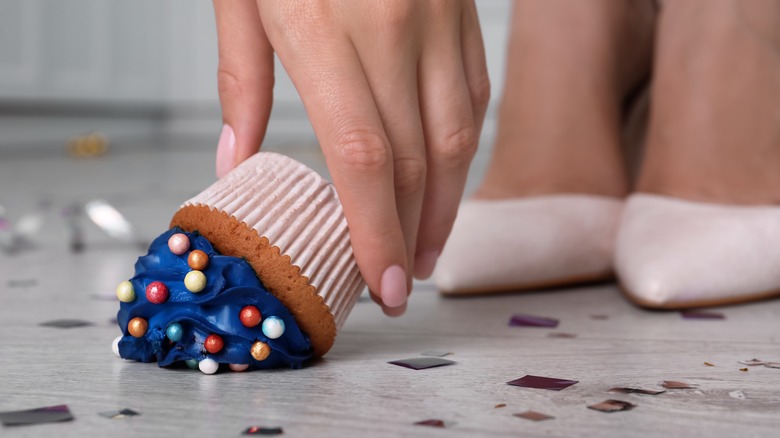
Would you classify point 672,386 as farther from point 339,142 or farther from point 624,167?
point 624,167

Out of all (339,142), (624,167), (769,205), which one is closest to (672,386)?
(339,142)

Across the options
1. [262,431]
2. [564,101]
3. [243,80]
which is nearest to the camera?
[262,431]

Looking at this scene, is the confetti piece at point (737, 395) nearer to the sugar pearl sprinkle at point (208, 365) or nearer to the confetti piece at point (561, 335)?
the confetti piece at point (561, 335)

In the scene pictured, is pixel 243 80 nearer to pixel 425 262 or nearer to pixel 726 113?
pixel 425 262

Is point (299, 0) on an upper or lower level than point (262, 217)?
upper

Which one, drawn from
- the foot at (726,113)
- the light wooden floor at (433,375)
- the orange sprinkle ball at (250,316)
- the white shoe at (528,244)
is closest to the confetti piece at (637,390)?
the light wooden floor at (433,375)

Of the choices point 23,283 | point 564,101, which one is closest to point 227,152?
point 23,283
